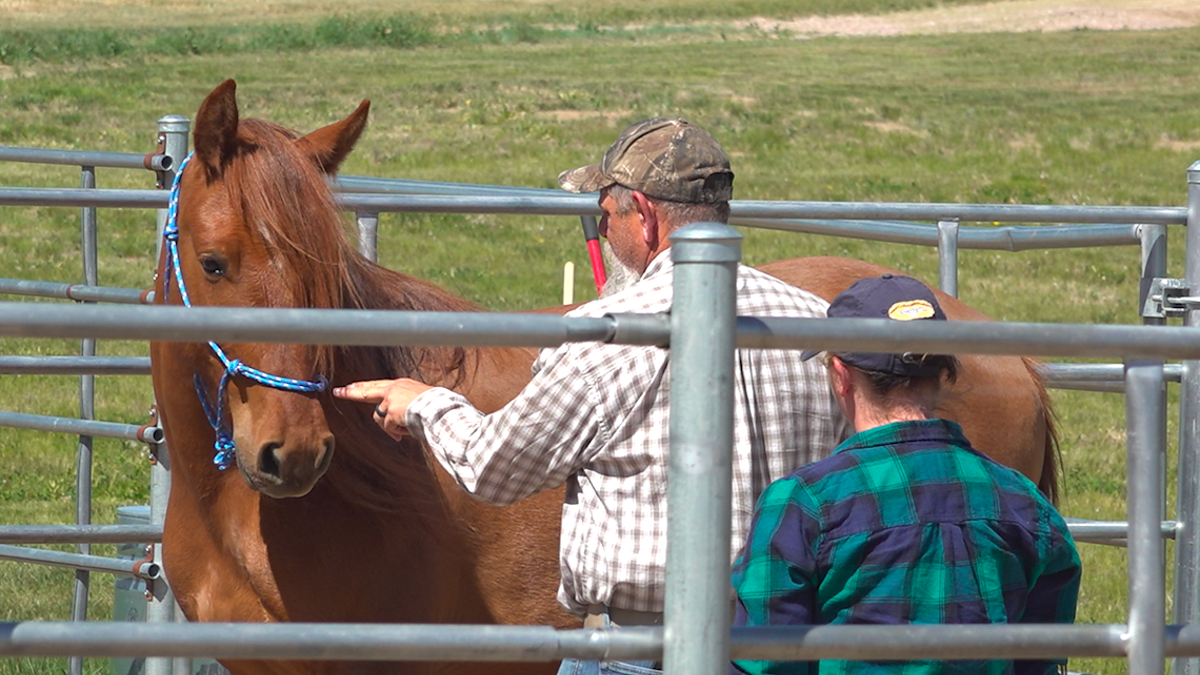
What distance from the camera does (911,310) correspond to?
2244 mm

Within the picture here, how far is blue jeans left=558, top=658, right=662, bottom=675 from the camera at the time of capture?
2607mm

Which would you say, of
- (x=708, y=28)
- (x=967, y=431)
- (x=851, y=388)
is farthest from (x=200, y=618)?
(x=708, y=28)

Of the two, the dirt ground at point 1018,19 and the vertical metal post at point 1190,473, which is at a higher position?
the dirt ground at point 1018,19

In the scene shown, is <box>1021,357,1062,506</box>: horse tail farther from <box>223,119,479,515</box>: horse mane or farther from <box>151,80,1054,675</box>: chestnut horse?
<box>223,119,479,515</box>: horse mane

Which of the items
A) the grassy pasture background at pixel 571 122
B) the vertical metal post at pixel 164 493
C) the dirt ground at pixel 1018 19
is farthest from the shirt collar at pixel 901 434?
the dirt ground at pixel 1018 19

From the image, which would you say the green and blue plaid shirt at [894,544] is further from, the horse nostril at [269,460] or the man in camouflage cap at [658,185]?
the horse nostril at [269,460]

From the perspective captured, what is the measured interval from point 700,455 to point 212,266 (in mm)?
1525

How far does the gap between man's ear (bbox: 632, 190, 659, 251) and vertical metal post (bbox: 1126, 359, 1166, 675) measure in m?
1.01

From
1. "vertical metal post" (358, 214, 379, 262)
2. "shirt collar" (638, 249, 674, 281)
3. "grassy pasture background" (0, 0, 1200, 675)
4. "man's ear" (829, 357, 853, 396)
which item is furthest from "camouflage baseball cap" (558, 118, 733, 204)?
"grassy pasture background" (0, 0, 1200, 675)

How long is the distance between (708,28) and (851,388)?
40904 millimetres

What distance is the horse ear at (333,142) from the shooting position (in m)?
3.23

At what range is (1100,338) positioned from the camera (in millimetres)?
1914

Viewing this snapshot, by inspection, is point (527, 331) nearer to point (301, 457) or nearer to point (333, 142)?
point (301, 457)

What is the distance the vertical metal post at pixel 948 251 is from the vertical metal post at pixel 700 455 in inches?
101
